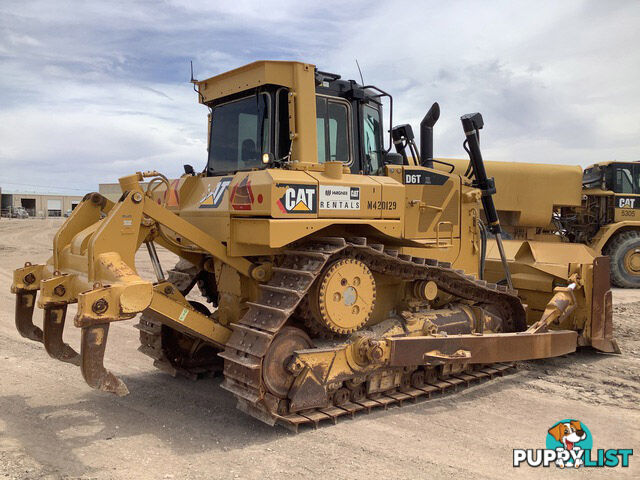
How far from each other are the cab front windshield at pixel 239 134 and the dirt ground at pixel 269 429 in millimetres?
2484

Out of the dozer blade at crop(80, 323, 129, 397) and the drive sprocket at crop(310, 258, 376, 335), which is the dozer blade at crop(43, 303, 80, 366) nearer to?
the dozer blade at crop(80, 323, 129, 397)

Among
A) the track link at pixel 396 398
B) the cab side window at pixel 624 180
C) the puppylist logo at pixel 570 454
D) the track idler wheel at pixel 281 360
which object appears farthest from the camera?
the cab side window at pixel 624 180

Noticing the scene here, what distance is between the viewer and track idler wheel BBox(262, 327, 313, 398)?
4902 mm

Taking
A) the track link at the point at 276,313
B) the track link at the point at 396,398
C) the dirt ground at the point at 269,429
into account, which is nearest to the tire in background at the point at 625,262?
→ the dirt ground at the point at 269,429

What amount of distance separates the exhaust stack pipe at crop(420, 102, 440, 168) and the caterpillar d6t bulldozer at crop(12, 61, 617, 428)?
60 mm

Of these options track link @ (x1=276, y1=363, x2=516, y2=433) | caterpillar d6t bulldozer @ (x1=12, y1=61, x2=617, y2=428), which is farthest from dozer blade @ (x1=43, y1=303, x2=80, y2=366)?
track link @ (x1=276, y1=363, x2=516, y2=433)

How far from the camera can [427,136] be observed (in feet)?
23.6

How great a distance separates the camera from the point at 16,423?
5086 mm

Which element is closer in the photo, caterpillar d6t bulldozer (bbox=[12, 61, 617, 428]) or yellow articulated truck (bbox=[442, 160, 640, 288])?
caterpillar d6t bulldozer (bbox=[12, 61, 617, 428])

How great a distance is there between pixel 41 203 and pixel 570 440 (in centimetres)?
6930

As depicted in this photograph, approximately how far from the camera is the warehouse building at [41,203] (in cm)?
6094

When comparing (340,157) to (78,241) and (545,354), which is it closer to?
(78,241)

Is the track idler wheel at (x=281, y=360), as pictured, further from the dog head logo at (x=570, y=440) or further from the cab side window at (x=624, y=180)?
the cab side window at (x=624, y=180)

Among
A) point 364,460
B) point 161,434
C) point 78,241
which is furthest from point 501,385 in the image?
point 78,241
